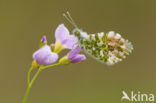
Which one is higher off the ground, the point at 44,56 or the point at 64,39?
the point at 64,39

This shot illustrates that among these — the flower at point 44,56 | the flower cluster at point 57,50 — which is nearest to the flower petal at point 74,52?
the flower cluster at point 57,50

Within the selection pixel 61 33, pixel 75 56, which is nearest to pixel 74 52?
pixel 75 56

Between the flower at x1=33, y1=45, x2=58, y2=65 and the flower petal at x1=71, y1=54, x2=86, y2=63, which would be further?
the flower petal at x1=71, y1=54, x2=86, y2=63

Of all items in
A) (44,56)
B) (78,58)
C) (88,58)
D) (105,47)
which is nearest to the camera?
(44,56)

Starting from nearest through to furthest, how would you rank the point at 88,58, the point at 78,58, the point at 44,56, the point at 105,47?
the point at 44,56
the point at 78,58
the point at 105,47
the point at 88,58

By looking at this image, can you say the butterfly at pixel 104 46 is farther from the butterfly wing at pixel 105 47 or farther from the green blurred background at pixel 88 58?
the green blurred background at pixel 88 58

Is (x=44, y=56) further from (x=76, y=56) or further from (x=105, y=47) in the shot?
(x=105, y=47)

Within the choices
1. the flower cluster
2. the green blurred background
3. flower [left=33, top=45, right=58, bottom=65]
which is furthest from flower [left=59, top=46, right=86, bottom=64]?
the green blurred background

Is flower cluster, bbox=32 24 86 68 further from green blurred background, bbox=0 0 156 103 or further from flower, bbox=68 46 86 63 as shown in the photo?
green blurred background, bbox=0 0 156 103
